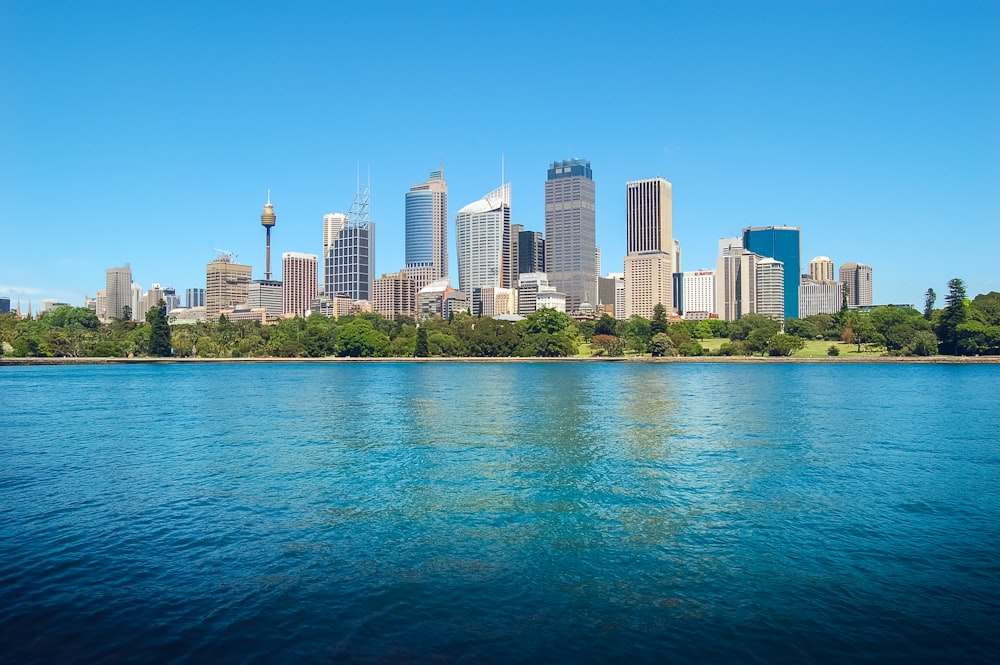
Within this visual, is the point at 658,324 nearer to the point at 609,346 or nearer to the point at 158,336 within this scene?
the point at 609,346

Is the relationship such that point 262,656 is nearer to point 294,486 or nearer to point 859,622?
point 859,622

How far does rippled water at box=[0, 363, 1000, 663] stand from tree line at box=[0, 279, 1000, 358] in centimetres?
10212

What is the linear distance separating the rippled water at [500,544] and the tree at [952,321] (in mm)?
98166

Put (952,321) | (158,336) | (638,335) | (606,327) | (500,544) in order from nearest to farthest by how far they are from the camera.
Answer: (500,544)
(952,321)
(158,336)
(638,335)
(606,327)

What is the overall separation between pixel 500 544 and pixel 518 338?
137440mm

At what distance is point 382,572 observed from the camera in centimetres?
1577

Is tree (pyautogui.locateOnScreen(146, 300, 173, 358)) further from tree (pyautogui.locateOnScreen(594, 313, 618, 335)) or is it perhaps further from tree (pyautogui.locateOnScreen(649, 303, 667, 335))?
tree (pyautogui.locateOnScreen(649, 303, 667, 335))

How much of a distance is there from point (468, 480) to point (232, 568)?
11.3 meters

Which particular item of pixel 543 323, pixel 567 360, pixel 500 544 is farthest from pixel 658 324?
pixel 500 544

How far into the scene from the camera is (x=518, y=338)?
509 ft

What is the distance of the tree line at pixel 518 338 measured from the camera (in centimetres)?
13038

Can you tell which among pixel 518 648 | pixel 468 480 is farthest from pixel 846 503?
pixel 518 648

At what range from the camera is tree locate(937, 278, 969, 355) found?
123 m

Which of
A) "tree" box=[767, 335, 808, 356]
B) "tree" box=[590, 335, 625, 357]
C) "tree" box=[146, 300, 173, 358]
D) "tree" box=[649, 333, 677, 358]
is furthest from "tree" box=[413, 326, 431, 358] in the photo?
"tree" box=[767, 335, 808, 356]
